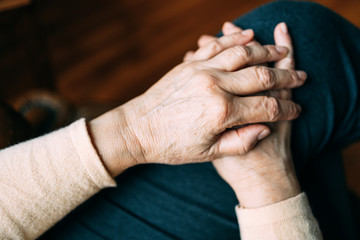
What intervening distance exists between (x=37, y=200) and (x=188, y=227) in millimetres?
312

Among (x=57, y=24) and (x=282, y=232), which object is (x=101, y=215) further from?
(x=57, y=24)

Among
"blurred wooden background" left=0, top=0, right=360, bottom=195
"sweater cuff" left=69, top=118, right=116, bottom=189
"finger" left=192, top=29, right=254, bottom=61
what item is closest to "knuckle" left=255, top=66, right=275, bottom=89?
"finger" left=192, top=29, right=254, bottom=61

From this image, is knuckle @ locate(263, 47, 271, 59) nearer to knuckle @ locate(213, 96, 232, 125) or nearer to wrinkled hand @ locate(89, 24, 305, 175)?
wrinkled hand @ locate(89, 24, 305, 175)

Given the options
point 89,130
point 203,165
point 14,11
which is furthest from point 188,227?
point 14,11

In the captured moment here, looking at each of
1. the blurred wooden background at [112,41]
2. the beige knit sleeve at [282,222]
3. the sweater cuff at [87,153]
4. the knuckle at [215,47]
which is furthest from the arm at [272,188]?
the blurred wooden background at [112,41]

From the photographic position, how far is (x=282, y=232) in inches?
22.8

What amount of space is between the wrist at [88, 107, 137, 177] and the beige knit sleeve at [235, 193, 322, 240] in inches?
10.2

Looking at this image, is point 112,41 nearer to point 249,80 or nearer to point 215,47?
point 215,47

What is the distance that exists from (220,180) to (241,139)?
0.55 ft

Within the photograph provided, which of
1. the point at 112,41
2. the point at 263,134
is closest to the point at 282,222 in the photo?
the point at 263,134

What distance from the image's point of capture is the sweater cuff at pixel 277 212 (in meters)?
0.59

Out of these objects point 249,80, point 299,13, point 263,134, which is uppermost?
point 299,13

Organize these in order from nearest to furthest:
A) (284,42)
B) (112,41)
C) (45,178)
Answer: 1. (45,178)
2. (284,42)
3. (112,41)

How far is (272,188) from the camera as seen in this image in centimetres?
63
